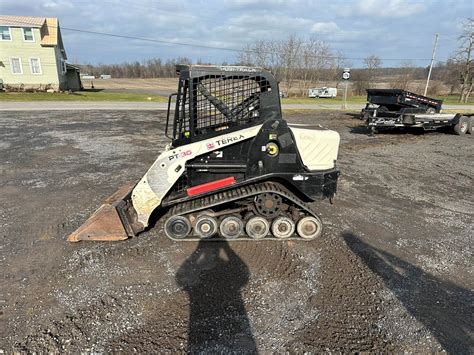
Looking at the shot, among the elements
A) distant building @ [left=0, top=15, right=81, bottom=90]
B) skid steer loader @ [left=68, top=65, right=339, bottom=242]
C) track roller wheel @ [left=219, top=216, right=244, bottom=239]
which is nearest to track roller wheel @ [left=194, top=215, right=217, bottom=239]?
skid steer loader @ [left=68, top=65, right=339, bottom=242]

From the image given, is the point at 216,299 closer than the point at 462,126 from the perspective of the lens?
Yes

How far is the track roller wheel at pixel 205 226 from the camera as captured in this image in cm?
472

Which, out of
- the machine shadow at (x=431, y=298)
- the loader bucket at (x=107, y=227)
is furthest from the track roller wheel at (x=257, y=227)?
the loader bucket at (x=107, y=227)

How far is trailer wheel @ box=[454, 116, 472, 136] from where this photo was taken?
48.1ft

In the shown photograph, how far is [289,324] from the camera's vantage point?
327 cm

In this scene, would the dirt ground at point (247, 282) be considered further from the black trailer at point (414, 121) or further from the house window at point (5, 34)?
the house window at point (5, 34)

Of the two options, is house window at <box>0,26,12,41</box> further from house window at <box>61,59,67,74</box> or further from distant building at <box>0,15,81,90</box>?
house window at <box>61,59,67,74</box>

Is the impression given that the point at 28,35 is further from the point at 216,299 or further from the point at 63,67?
the point at 216,299

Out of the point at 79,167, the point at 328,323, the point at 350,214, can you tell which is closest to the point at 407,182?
the point at 350,214

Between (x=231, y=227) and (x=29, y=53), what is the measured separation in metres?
37.8

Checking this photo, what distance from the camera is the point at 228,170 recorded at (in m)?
4.78

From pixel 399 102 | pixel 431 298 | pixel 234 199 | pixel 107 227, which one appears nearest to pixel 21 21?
pixel 399 102

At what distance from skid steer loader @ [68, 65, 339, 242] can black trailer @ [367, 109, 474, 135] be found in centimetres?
1027

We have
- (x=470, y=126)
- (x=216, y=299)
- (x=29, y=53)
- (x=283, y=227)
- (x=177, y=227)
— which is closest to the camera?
(x=216, y=299)
